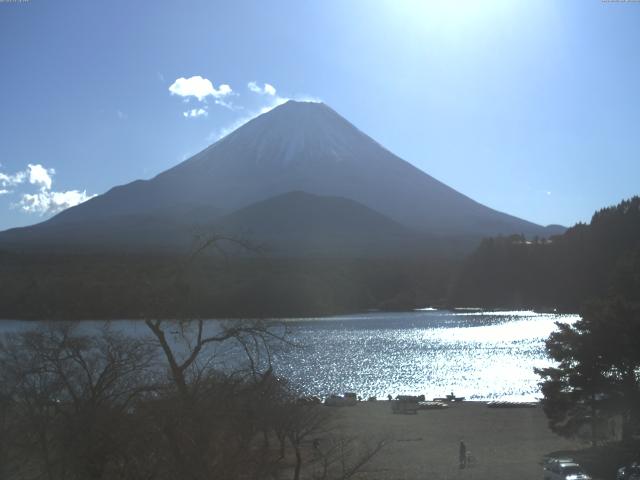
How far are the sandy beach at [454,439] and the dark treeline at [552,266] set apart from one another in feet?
111

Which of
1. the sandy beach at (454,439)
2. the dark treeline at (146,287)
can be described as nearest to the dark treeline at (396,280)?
the dark treeline at (146,287)

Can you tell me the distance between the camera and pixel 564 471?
9938 millimetres

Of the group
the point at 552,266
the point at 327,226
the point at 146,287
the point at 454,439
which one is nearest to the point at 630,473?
the point at 146,287

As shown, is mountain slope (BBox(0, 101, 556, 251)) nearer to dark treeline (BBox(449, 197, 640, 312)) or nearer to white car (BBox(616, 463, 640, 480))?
dark treeline (BBox(449, 197, 640, 312))

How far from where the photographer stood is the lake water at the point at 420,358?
2811cm

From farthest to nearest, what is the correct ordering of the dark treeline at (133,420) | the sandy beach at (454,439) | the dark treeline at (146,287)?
the sandy beach at (454,439) < the dark treeline at (146,287) < the dark treeline at (133,420)

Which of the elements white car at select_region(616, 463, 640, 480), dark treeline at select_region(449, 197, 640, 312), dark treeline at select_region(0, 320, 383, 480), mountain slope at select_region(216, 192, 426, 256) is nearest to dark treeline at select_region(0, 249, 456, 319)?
dark treeline at select_region(0, 320, 383, 480)

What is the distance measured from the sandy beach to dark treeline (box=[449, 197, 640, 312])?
33.7 m

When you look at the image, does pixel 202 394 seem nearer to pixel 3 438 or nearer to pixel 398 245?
pixel 3 438

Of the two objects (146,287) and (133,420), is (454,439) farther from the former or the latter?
(133,420)

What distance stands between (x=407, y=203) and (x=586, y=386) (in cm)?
11074

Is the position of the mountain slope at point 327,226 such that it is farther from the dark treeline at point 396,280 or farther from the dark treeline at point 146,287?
the dark treeline at point 146,287

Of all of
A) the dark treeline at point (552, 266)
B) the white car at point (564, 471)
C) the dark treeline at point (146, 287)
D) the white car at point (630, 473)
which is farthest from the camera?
the dark treeline at point (552, 266)

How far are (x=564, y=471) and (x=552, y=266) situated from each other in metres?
64.6
